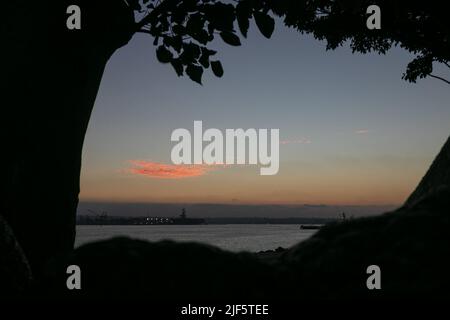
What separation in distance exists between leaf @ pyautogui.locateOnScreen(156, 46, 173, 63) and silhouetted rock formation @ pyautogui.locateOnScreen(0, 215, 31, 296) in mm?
3794

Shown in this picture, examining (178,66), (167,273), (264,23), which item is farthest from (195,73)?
(167,273)

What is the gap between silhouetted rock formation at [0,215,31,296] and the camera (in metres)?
4.19

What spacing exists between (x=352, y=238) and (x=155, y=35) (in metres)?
6.18

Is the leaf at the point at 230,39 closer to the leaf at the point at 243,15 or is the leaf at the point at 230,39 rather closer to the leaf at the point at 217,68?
the leaf at the point at 243,15

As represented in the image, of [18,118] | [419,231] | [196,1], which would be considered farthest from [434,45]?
[419,231]

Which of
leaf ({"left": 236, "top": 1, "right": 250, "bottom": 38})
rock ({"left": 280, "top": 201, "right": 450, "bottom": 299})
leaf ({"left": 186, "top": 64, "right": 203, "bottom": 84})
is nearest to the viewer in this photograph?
rock ({"left": 280, "top": 201, "right": 450, "bottom": 299})

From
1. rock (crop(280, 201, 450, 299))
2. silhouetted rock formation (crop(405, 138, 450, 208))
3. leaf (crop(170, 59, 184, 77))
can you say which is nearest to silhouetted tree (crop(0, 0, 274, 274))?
leaf (crop(170, 59, 184, 77))

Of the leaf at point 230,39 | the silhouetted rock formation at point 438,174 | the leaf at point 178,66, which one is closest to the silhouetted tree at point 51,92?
the leaf at point 178,66

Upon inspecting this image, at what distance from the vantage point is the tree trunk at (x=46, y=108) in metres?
8.05

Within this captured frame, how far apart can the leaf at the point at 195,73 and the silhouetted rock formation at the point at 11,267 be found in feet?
11.6

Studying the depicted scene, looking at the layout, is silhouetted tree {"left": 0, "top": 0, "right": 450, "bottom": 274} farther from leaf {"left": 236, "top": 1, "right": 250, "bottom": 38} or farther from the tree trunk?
leaf {"left": 236, "top": 1, "right": 250, "bottom": 38}

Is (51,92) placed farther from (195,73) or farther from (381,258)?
(381,258)

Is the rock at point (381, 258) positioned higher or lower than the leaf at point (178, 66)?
lower
